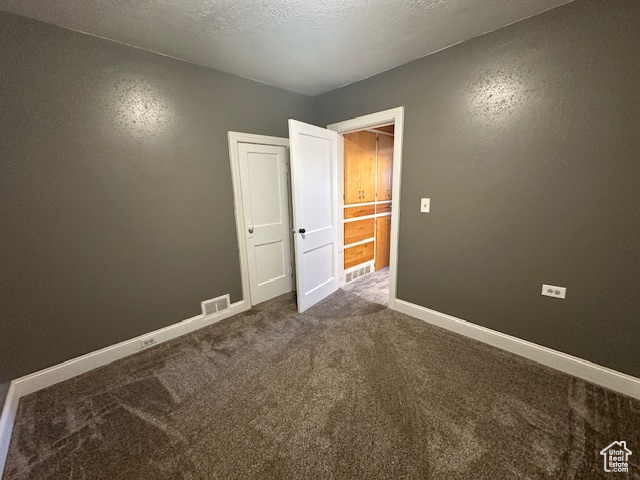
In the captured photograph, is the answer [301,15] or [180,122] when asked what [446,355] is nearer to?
[301,15]

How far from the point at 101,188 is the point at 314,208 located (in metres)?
1.84

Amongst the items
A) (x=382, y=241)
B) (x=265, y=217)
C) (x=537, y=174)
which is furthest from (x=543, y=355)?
(x=265, y=217)

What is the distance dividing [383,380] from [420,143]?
2057mm

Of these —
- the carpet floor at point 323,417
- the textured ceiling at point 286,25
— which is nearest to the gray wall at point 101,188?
the textured ceiling at point 286,25

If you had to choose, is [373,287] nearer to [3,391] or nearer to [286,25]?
[286,25]

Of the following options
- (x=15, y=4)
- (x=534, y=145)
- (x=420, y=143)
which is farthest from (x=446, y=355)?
(x=15, y=4)

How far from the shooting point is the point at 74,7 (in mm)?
1464

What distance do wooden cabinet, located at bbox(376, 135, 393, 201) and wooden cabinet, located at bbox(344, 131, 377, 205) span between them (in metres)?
0.16

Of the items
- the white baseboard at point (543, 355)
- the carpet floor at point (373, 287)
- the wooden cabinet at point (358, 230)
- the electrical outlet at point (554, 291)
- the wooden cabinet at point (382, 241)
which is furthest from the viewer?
the wooden cabinet at point (382, 241)

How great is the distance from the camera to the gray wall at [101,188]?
161 centimetres

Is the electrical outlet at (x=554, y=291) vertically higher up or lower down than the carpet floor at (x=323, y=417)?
higher up

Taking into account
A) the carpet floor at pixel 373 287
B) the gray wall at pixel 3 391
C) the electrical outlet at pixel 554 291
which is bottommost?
the carpet floor at pixel 373 287

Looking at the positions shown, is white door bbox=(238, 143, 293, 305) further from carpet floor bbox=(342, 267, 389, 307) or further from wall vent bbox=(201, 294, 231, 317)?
carpet floor bbox=(342, 267, 389, 307)

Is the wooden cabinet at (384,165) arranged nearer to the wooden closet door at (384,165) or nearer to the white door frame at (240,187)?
the wooden closet door at (384,165)
